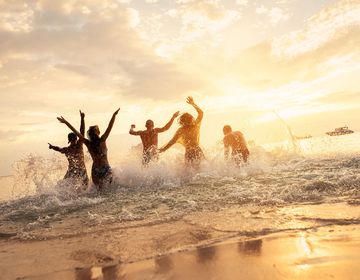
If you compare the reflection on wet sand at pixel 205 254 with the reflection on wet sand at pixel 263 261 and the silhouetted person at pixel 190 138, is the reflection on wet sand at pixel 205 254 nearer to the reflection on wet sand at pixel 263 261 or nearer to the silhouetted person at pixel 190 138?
the reflection on wet sand at pixel 263 261

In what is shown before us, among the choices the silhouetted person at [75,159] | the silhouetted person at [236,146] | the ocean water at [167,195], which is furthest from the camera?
the silhouetted person at [236,146]

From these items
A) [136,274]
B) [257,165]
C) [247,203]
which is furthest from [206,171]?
[136,274]

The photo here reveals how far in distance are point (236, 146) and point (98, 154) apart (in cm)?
487

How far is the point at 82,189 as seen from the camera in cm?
1088

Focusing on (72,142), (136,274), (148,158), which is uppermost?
(72,142)

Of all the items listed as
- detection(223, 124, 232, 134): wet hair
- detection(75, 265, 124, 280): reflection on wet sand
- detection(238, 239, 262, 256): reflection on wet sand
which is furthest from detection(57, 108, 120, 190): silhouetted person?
detection(238, 239, 262, 256): reflection on wet sand

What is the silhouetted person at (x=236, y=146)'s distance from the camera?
12.6m

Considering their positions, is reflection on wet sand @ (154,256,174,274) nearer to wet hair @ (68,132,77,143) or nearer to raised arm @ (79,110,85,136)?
raised arm @ (79,110,85,136)

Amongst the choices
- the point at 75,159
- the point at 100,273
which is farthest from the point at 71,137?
the point at 100,273

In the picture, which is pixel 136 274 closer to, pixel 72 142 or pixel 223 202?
pixel 223 202

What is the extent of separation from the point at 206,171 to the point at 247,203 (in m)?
5.78

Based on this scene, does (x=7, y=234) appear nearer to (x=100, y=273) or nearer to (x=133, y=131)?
(x=100, y=273)

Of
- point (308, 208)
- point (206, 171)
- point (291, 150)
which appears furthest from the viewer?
point (291, 150)

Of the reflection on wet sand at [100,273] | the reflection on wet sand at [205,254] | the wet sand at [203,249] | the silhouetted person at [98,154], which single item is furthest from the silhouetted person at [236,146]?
the reflection on wet sand at [100,273]
